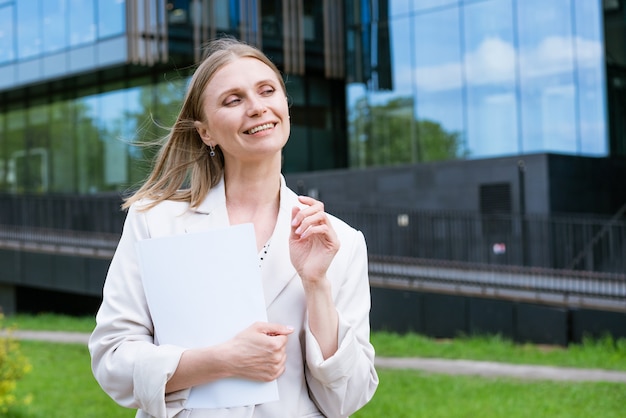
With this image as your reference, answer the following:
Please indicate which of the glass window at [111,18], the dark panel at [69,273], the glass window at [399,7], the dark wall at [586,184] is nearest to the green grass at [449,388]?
the dark panel at [69,273]

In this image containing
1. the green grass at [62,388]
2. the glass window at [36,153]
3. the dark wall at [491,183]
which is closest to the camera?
the green grass at [62,388]

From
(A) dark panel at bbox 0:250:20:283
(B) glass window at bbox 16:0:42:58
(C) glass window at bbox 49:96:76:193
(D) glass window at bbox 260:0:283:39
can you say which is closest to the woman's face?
(A) dark panel at bbox 0:250:20:283

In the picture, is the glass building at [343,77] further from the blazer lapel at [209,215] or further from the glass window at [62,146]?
the blazer lapel at [209,215]

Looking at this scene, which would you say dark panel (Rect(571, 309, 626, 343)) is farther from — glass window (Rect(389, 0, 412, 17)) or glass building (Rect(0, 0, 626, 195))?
glass window (Rect(389, 0, 412, 17))

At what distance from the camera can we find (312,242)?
2.32 meters

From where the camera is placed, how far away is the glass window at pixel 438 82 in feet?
73.8

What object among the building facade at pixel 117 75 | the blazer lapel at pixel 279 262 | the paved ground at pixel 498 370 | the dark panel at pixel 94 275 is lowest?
the paved ground at pixel 498 370

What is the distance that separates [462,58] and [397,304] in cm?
966

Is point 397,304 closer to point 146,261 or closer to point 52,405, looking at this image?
point 52,405

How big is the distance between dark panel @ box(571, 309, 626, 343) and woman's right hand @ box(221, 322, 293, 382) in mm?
11385

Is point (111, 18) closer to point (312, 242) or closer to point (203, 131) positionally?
point (203, 131)

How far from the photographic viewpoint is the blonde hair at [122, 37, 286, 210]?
248cm

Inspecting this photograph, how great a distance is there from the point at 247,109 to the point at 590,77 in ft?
64.1

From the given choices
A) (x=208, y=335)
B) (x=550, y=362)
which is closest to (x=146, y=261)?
(x=208, y=335)
